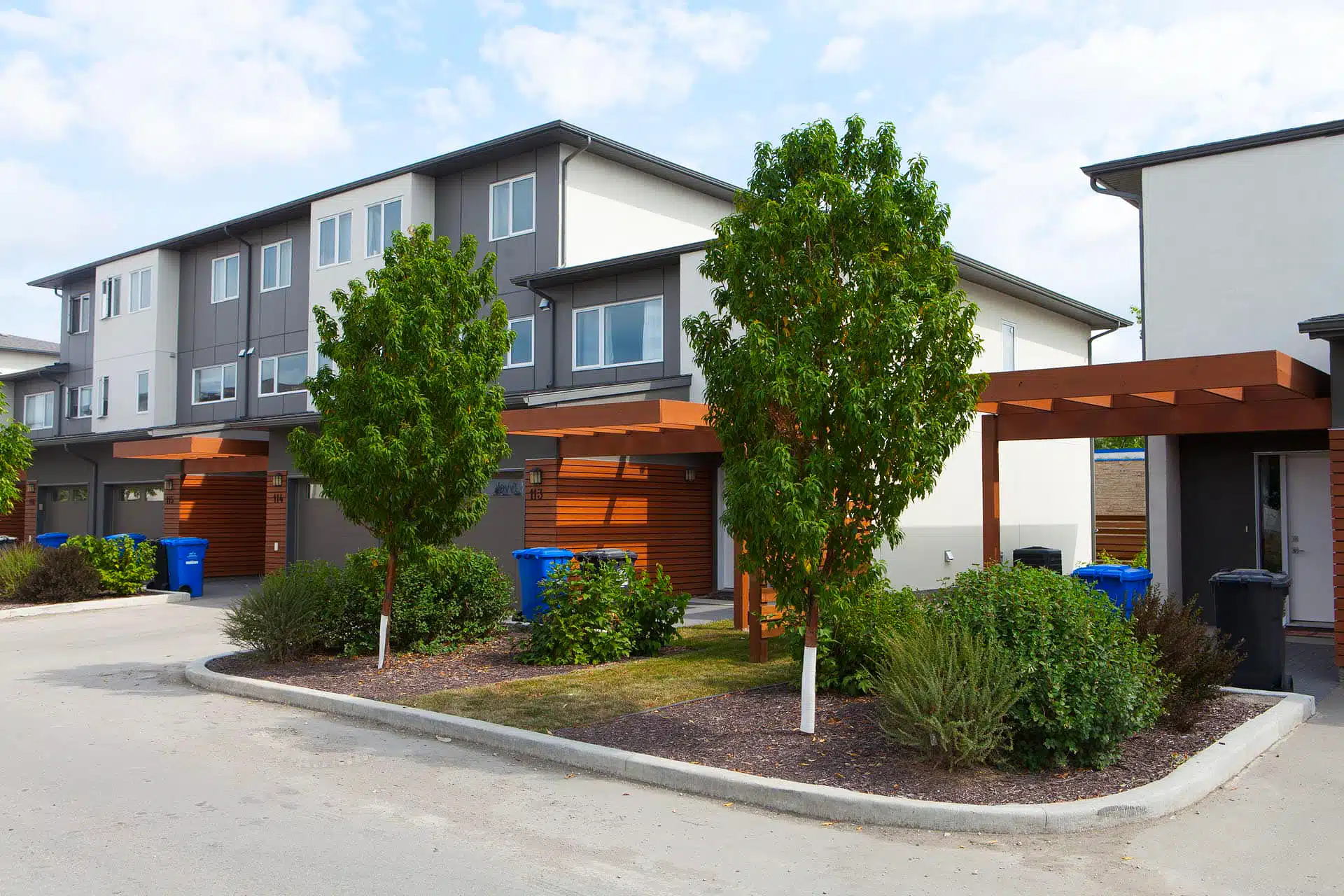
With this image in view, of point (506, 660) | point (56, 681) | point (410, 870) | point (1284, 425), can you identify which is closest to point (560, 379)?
point (506, 660)

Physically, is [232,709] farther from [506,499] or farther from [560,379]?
[560,379]

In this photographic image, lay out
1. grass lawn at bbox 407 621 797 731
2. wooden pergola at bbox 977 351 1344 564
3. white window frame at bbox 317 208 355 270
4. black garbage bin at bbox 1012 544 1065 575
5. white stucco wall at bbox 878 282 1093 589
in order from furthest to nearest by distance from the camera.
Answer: white window frame at bbox 317 208 355 270 → white stucco wall at bbox 878 282 1093 589 → black garbage bin at bbox 1012 544 1065 575 → wooden pergola at bbox 977 351 1344 564 → grass lawn at bbox 407 621 797 731

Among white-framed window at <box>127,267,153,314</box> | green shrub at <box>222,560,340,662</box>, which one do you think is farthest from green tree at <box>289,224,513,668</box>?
white-framed window at <box>127,267,153,314</box>

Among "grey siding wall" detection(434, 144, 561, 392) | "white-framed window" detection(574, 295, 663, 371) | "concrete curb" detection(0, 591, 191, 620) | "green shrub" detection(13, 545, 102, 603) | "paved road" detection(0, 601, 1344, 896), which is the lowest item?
"paved road" detection(0, 601, 1344, 896)

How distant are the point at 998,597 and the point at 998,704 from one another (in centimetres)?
108

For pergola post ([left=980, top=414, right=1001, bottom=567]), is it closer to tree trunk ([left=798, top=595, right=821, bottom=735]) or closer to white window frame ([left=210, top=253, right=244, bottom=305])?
tree trunk ([left=798, top=595, right=821, bottom=735])

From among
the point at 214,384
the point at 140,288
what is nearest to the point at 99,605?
the point at 214,384

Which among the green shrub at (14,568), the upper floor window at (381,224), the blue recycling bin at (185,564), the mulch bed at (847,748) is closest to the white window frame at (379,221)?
the upper floor window at (381,224)

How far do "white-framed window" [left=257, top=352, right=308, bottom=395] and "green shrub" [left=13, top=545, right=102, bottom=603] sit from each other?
768cm

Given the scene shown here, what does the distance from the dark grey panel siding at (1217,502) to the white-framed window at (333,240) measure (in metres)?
18.7

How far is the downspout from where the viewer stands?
93.6 ft

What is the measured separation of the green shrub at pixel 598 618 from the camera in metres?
11.9

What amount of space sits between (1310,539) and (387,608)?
12082 millimetres

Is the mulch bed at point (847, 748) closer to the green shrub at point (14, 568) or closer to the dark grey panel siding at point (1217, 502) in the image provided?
the dark grey panel siding at point (1217, 502)
